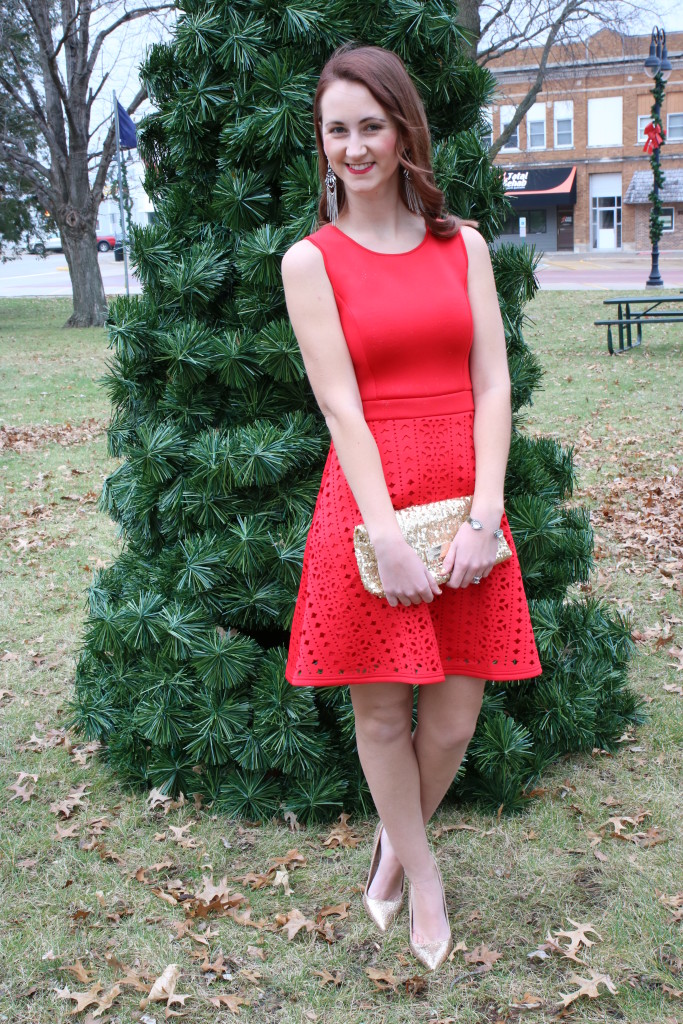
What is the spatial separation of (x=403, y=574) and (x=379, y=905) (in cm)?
114

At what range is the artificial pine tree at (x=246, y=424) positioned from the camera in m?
3.11

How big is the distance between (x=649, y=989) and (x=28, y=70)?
80.9 feet

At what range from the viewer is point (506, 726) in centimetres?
331

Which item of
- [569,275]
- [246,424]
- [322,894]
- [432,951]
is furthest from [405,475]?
[569,275]

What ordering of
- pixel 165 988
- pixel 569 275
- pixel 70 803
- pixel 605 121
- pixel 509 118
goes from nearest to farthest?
pixel 165 988
pixel 70 803
pixel 569 275
pixel 605 121
pixel 509 118

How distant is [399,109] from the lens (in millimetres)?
2219

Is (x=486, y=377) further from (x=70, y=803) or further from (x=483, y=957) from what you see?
(x=70, y=803)

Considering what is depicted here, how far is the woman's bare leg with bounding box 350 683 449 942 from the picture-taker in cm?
248

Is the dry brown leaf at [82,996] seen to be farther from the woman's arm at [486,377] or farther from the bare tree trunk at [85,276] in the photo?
the bare tree trunk at [85,276]

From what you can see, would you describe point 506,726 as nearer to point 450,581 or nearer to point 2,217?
point 450,581

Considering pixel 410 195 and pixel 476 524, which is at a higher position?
pixel 410 195

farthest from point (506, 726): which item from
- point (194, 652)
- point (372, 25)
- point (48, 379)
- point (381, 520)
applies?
point (48, 379)

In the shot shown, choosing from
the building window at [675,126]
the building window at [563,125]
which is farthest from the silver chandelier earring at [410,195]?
the building window at [675,126]

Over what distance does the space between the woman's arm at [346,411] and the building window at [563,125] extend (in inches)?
1809
